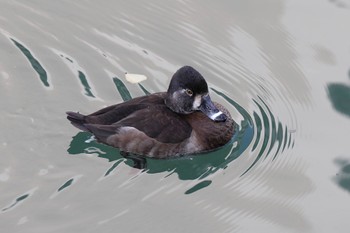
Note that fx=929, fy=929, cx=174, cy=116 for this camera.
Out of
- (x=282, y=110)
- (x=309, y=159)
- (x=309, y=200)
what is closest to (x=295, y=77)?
(x=282, y=110)

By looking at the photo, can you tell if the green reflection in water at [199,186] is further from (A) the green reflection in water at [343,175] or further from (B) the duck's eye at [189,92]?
(A) the green reflection in water at [343,175]

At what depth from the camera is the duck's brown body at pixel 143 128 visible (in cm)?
745

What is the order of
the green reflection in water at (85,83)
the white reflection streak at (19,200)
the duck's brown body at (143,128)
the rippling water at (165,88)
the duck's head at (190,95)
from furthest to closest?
1. the green reflection in water at (85,83)
2. the duck's head at (190,95)
3. the duck's brown body at (143,128)
4. the rippling water at (165,88)
5. the white reflection streak at (19,200)

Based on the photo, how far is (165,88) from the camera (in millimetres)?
8281

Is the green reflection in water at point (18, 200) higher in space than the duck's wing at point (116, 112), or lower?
lower

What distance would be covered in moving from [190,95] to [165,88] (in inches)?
24.7

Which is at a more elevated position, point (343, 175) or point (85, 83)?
point (343, 175)

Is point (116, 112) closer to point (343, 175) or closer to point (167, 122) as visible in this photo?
point (167, 122)

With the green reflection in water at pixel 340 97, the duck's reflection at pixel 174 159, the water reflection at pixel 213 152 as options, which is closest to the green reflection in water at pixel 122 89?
the water reflection at pixel 213 152

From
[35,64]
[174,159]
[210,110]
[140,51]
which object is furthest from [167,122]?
[35,64]

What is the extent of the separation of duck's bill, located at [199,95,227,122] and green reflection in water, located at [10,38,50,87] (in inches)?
53.2

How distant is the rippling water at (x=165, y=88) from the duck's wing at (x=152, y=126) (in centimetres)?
18

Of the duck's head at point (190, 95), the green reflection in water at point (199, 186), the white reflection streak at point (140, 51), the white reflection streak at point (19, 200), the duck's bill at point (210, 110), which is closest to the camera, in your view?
the white reflection streak at point (19, 200)

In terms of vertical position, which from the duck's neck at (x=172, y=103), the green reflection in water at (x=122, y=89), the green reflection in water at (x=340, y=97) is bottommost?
the green reflection in water at (x=122, y=89)
